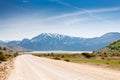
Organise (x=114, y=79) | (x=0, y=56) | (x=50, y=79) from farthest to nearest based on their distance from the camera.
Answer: (x=0, y=56) < (x=50, y=79) < (x=114, y=79)

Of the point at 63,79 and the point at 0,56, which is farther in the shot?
the point at 0,56

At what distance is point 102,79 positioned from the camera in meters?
20.6

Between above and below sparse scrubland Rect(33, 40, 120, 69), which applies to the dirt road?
below

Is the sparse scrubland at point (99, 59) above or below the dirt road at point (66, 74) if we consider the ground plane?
above

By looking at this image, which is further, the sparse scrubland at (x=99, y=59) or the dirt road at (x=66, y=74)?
the sparse scrubland at (x=99, y=59)

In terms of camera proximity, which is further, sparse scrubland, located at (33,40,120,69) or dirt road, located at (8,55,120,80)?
sparse scrubland, located at (33,40,120,69)

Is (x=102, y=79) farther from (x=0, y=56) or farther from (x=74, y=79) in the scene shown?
(x=0, y=56)

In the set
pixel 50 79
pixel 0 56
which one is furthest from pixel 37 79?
pixel 0 56

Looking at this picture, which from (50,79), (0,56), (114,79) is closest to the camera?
(114,79)

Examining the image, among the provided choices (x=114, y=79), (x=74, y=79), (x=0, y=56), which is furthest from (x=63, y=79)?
(x=0, y=56)

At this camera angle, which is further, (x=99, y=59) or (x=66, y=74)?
(x=99, y=59)

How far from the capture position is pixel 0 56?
108438 mm

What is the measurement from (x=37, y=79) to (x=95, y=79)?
17.9 ft

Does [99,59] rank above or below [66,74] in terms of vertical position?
above
